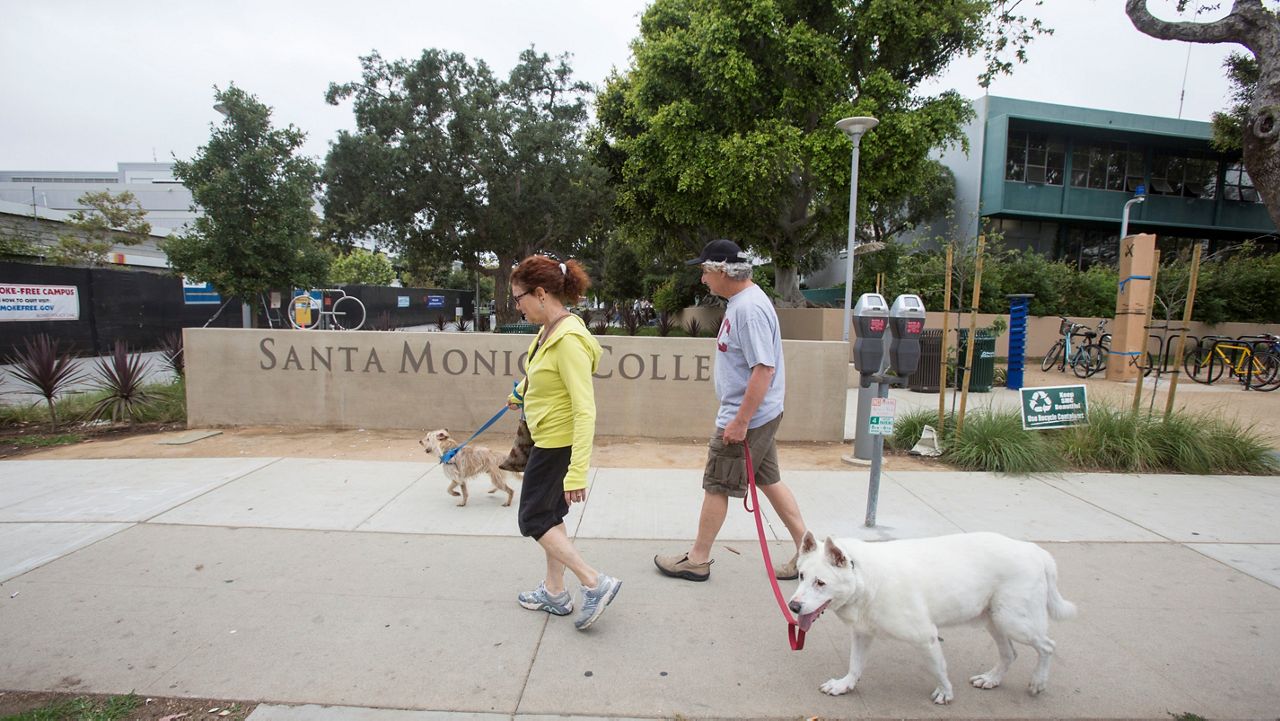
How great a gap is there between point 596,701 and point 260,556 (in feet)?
7.86

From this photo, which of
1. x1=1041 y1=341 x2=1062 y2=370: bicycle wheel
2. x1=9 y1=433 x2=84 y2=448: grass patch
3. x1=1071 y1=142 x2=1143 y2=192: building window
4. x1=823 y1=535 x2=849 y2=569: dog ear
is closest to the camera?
x1=823 y1=535 x2=849 y2=569: dog ear

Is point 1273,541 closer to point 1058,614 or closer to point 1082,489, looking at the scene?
point 1082,489

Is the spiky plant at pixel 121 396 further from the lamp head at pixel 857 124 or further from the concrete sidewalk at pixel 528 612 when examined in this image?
the lamp head at pixel 857 124

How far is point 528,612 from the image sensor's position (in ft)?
10.2

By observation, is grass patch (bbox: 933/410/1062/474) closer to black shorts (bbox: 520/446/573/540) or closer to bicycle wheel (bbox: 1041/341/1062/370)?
black shorts (bbox: 520/446/573/540)

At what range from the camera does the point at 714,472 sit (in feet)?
10.7

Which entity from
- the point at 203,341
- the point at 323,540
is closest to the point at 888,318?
the point at 323,540

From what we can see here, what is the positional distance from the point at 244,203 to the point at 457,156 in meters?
11.5

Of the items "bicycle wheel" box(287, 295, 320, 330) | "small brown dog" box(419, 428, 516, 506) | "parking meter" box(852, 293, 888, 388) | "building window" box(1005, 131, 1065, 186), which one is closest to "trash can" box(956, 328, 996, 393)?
"parking meter" box(852, 293, 888, 388)

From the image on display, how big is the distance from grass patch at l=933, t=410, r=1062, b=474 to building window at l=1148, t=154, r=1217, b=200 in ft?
84.7

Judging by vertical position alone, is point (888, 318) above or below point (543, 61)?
below

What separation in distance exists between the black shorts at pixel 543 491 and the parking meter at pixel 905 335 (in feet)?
8.00

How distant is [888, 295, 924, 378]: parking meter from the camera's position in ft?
13.6

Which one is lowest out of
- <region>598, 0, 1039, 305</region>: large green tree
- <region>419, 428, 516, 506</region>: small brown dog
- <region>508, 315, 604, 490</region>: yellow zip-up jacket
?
<region>419, 428, 516, 506</region>: small brown dog
